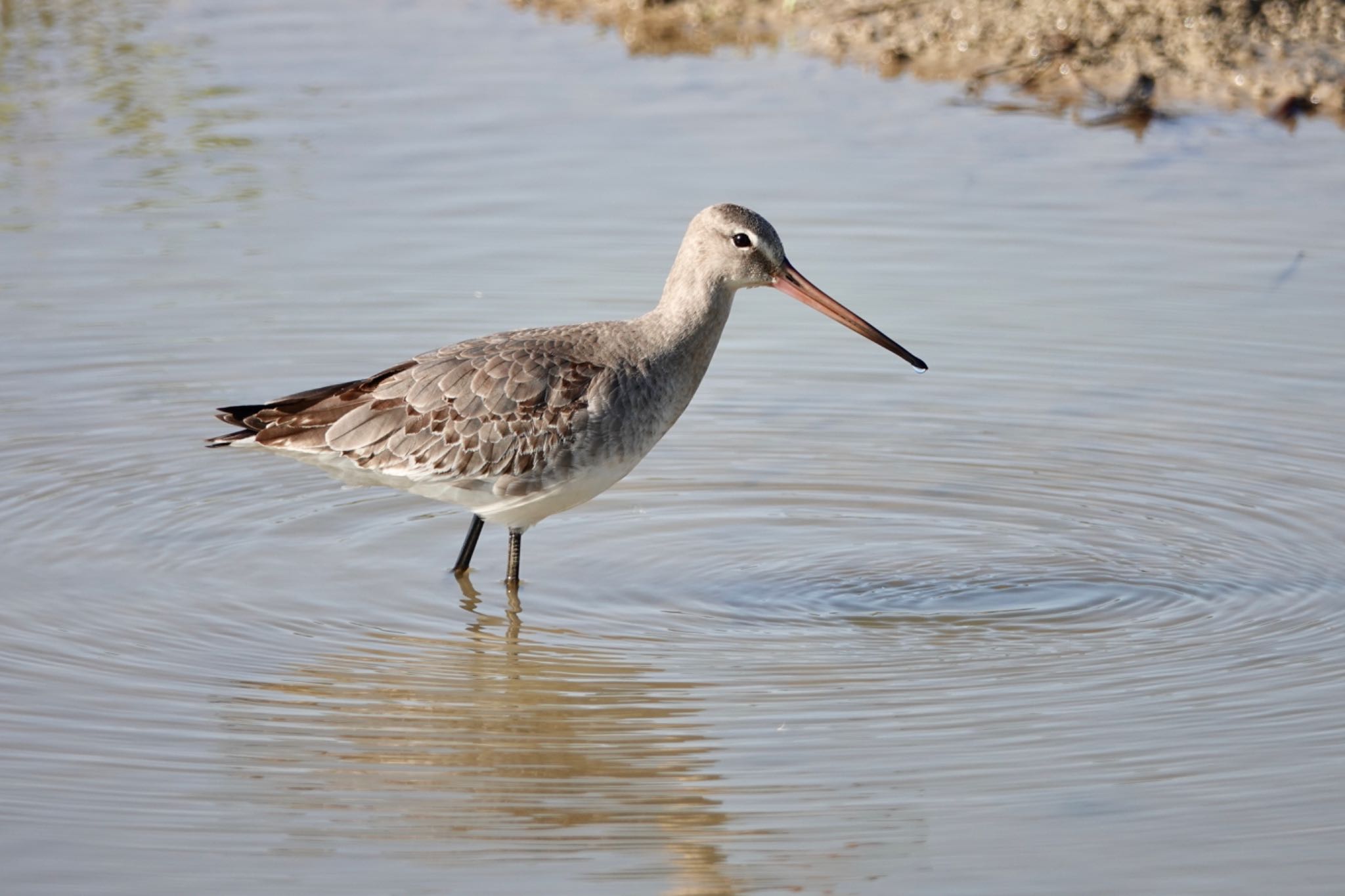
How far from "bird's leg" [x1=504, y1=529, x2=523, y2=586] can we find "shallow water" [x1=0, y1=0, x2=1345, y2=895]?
5.5 inches

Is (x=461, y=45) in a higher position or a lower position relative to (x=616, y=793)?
higher

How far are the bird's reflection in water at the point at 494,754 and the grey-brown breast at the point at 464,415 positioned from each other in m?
0.59

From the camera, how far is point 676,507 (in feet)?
26.4

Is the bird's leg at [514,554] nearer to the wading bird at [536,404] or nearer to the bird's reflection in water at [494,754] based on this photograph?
the wading bird at [536,404]

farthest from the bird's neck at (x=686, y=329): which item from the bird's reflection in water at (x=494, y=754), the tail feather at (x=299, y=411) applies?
the bird's reflection in water at (x=494, y=754)

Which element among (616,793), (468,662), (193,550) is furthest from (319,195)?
(616,793)

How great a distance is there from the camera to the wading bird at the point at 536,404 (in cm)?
708

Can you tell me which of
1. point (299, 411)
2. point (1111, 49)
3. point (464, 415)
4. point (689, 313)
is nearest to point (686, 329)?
point (689, 313)

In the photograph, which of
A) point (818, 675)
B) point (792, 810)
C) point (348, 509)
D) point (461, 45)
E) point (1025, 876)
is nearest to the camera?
point (1025, 876)

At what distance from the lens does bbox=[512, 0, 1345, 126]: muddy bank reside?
11969mm

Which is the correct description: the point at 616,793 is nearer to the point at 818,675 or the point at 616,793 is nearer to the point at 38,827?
the point at 818,675

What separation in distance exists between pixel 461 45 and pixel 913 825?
9568 mm

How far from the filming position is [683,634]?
674 cm

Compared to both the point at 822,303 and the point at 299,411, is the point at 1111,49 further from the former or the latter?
the point at 299,411
